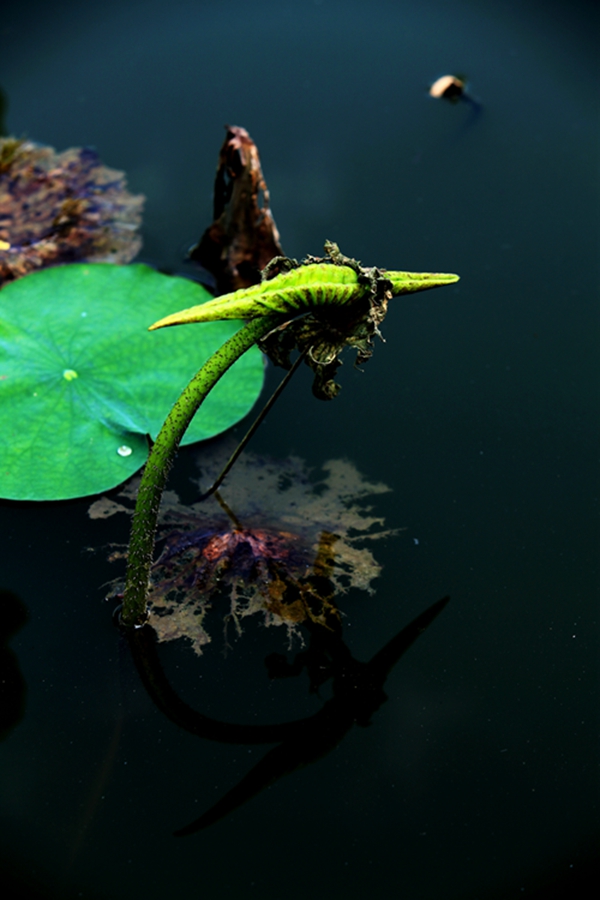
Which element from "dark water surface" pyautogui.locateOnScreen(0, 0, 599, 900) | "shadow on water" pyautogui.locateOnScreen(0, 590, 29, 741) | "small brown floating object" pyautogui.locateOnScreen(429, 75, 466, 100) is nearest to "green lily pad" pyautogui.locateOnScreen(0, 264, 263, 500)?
"dark water surface" pyautogui.locateOnScreen(0, 0, 599, 900)

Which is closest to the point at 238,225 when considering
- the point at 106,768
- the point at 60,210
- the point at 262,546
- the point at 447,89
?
the point at 60,210

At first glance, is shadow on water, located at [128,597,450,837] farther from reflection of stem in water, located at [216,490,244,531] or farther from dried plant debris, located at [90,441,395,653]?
reflection of stem in water, located at [216,490,244,531]

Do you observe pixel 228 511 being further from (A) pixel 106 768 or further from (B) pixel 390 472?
(A) pixel 106 768

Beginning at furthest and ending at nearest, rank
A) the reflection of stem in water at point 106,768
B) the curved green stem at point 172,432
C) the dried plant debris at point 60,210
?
the dried plant debris at point 60,210 < the reflection of stem in water at point 106,768 < the curved green stem at point 172,432

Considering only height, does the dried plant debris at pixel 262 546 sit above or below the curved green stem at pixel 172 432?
below

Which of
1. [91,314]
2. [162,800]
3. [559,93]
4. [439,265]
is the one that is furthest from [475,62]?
[162,800]

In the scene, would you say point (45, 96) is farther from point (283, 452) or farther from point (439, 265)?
point (283, 452)

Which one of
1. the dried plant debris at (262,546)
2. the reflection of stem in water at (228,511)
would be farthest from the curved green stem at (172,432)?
the reflection of stem in water at (228,511)

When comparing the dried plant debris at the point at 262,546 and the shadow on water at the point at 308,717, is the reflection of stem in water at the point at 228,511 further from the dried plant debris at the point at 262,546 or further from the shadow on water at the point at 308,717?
the shadow on water at the point at 308,717
